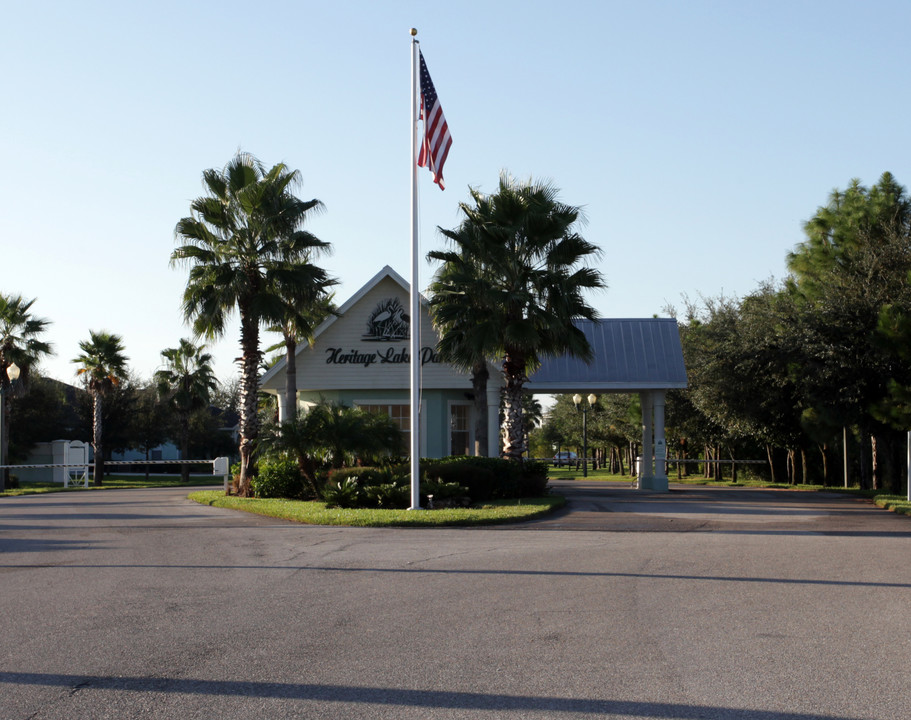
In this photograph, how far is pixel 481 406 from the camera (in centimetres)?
2891

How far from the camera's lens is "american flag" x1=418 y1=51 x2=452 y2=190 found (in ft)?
63.2

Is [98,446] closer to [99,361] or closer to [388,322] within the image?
[99,361]

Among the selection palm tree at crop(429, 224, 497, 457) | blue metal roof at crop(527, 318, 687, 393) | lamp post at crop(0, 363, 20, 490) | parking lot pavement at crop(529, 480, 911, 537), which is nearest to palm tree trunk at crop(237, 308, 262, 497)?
palm tree at crop(429, 224, 497, 457)

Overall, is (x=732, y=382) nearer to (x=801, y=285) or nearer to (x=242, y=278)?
(x=801, y=285)

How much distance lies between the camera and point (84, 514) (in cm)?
2191

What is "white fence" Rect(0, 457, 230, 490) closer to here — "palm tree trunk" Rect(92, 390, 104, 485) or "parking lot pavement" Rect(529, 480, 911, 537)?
"palm tree trunk" Rect(92, 390, 104, 485)

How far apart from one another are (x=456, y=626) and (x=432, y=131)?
13349 millimetres

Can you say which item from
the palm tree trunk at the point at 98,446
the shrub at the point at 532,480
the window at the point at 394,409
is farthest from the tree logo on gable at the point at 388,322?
the palm tree trunk at the point at 98,446

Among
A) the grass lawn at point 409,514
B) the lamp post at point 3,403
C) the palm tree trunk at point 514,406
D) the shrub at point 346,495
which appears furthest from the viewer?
the lamp post at point 3,403

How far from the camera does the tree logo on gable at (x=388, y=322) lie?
30.3 meters

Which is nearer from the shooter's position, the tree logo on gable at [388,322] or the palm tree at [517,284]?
the palm tree at [517,284]

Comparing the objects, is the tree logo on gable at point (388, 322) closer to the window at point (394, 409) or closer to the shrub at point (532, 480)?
the window at point (394, 409)

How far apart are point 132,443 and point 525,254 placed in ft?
150

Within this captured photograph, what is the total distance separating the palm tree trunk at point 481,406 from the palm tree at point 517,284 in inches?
114
